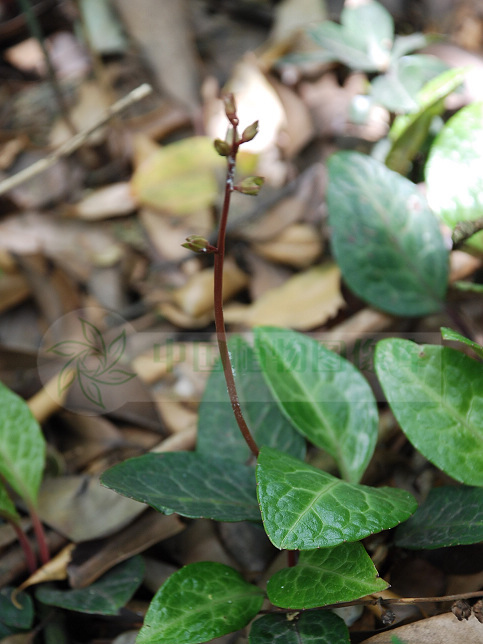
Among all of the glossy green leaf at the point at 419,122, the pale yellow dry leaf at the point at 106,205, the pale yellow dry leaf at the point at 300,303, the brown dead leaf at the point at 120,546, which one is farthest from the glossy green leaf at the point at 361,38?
the brown dead leaf at the point at 120,546

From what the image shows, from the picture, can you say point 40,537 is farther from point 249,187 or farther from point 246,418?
point 249,187

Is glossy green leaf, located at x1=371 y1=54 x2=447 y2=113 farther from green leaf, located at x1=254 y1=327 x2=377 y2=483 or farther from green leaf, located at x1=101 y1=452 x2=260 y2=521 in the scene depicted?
green leaf, located at x1=101 y1=452 x2=260 y2=521

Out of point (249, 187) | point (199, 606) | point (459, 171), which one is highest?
point (249, 187)

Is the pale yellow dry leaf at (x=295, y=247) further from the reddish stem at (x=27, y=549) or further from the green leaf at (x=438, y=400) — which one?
the reddish stem at (x=27, y=549)

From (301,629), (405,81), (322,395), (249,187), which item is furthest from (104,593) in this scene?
(405,81)

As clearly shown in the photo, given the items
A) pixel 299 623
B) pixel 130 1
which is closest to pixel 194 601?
pixel 299 623
